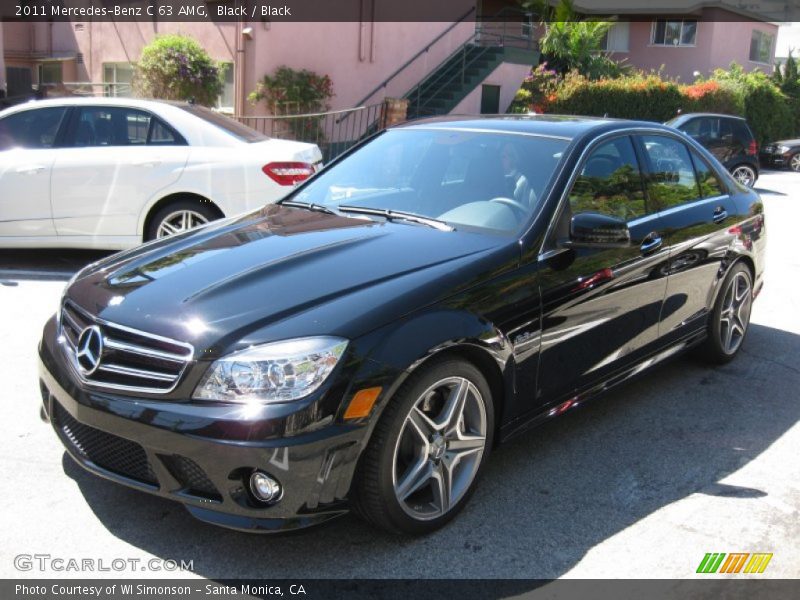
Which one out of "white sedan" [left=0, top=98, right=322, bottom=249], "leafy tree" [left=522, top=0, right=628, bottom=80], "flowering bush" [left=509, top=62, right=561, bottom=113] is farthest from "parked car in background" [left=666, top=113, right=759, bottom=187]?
"white sedan" [left=0, top=98, right=322, bottom=249]

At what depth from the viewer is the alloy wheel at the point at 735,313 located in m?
5.59

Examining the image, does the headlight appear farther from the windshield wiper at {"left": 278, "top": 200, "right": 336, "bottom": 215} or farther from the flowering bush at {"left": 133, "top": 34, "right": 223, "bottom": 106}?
the flowering bush at {"left": 133, "top": 34, "right": 223, "bottom": 106}

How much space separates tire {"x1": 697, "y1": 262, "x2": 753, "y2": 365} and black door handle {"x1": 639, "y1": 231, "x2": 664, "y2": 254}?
104cm

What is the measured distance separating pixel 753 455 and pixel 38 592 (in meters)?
3.39

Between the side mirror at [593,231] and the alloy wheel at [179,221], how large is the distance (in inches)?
179

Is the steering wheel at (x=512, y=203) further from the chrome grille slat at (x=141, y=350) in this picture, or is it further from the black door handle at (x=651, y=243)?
the chrome grille slat at (x=141, y=350)

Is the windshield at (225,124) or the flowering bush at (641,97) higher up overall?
the flowering bush at (641,97)

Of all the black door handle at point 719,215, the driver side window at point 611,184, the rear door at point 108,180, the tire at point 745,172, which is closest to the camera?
the driver side window at point 611,184

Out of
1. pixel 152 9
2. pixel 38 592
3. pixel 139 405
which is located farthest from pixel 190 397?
pixel 152 9

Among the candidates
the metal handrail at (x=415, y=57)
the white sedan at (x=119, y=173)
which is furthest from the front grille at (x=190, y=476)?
the metal handrail at (x=415, y=57)

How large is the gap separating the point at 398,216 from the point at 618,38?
105 feet

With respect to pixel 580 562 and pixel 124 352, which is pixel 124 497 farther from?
pixel 580 562

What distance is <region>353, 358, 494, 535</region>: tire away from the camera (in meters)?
3.12

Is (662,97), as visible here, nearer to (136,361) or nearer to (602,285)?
(602,285)
